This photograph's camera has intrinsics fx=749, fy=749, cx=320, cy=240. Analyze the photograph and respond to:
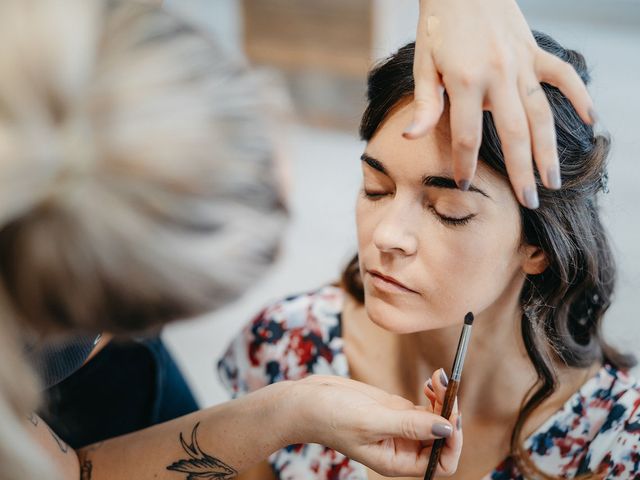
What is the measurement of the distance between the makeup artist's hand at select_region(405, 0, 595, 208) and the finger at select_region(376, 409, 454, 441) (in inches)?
9.6

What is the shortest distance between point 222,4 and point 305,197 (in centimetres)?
188

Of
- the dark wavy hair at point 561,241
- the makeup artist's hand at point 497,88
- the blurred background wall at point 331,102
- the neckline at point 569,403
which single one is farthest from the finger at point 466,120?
the blurred background wall at point 331,102

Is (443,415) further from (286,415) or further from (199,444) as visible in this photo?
(199,444)

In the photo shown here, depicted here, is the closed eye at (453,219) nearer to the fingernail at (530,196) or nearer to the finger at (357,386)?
the fingernail at (530,196)

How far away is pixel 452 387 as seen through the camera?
79 centimetres

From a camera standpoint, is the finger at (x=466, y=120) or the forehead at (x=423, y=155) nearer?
the finger at (x=466, y=120)

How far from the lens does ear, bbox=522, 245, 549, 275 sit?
3.10ft

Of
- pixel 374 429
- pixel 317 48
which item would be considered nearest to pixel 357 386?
pixel 374 429

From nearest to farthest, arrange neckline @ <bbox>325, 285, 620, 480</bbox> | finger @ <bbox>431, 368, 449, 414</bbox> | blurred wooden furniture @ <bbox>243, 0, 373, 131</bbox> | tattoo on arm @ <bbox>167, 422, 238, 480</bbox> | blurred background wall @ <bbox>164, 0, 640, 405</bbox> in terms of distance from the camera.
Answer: finger @ <bbox>431, 368, 449, 414</bbox> < tattoo on arm @ <bbox>167, 422, 238, 480</bbox> < neckline @ <bbox>325, 285, 620, 480</bbox> < blurred background wall @ <bbox>164, 0, 640, 405</bbox> < blurred wooden furniture @ <bbox>243, 0, 373, 131</bbox>

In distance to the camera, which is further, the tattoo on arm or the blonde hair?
the tattoo on arm

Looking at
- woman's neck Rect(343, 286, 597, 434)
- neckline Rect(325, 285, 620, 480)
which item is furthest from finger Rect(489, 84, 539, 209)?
neckline Rect(325, 285, 620, 480)

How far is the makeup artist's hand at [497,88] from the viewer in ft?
2.38

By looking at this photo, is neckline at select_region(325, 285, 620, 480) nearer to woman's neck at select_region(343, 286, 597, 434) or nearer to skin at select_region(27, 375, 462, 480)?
woman's neck at select_region(343, 286, 597, 434)

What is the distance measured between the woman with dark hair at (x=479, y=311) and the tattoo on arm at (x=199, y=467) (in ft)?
0.65
